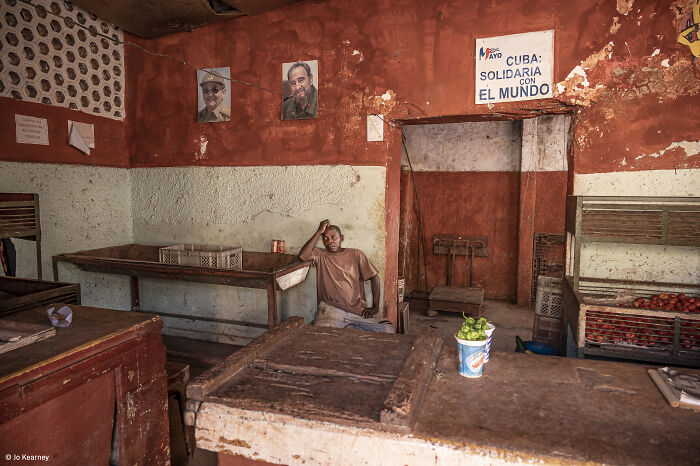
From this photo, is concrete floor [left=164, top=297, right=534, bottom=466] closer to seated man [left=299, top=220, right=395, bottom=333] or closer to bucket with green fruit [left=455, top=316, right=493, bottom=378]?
seated man [left=299, top=220, right=395, bottom=333]

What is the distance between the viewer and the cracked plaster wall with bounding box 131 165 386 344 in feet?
15.4

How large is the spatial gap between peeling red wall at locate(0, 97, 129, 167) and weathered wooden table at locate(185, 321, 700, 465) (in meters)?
3.91

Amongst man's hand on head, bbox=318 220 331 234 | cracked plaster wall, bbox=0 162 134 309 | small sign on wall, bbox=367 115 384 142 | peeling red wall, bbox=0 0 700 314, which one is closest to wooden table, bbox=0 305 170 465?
man's hand on head, bbox=318 220 331 234

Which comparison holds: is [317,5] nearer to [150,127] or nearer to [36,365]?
[150,127]

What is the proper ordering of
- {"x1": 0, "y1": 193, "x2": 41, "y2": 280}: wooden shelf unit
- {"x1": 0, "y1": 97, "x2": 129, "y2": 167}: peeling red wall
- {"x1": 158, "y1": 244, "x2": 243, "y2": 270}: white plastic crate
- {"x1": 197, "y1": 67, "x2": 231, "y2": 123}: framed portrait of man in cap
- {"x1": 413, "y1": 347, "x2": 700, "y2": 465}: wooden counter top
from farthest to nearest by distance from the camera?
1. {"x1": 197, "y1": 67, "x2": 231, "y2": 123}: framed portrait of man in cap
2. {"x1": 158, "y1": 244, "x2": 243, "y2": 270}: white plastic crate
3. {"x1": 0, "y1": 97, "x2": 129, "y2": 167}: peeling red wall
4. {"x1": 0, "y1": 193, "x2": 41, "y2": 280}: wooden shelf unit
5. {"x1": 413, "y1": 347, "x2": 700, "y2": 465}: wooden counter top

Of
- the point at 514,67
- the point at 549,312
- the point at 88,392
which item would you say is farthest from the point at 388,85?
the point at 88,392

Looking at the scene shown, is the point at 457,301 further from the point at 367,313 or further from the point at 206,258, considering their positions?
the point at 206,258

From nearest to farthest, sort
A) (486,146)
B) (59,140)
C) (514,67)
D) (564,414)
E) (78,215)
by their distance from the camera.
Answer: (564,414) → (514,67) → (59,140) → (78,215) → (486,146)

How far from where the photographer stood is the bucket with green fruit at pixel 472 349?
6.21 feet

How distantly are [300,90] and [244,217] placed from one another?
1628 mm

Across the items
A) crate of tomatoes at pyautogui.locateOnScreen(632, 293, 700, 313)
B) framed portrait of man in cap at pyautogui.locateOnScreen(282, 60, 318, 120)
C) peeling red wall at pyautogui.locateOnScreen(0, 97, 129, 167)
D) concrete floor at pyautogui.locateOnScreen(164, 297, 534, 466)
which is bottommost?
concrete floor at pyautogui.locateOnScreen(164, 297, 534, 466)

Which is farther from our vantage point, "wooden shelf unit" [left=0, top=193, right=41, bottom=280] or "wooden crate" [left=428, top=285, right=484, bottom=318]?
"wooden crate" [left=428, top=285, right=484, bottom=318]

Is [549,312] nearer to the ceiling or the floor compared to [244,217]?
nearer to the floor

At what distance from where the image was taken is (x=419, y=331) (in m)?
6.08
